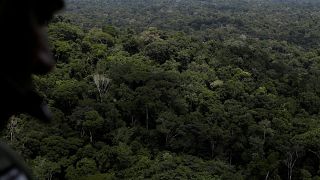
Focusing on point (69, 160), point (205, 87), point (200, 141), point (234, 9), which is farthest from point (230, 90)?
point (234, 9)

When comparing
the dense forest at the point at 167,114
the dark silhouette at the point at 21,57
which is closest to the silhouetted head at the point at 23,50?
the dark silhouette at the point at 21,57

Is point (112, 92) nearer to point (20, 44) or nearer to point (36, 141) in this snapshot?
point (36, 141)

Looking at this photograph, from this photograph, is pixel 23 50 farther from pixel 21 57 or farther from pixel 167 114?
pixel 167 114

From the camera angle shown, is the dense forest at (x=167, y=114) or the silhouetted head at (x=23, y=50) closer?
the silhouetted head at (x=23, y=50)

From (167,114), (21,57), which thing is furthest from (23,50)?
(167,114)

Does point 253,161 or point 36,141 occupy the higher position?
point 36,141

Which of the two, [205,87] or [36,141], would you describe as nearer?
[36,141]

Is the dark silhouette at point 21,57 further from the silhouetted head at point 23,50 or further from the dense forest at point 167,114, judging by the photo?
the dense forest at point 167,114
